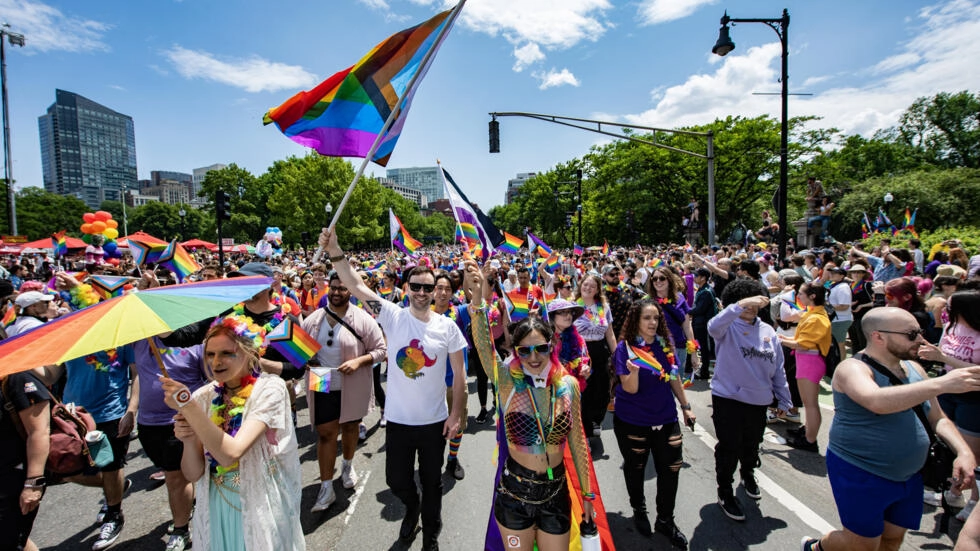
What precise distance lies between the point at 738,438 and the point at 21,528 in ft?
17.0

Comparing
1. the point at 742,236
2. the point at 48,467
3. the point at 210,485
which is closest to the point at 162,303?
the point at 210,485

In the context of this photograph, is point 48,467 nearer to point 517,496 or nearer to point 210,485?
point 210,485

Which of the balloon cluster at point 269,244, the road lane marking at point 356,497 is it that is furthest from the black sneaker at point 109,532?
the balloon cluster at point 269,244

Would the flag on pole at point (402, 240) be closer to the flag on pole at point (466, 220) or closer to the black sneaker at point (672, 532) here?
the flag on pole at point (466, 220)

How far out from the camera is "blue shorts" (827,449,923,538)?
8.61 feet

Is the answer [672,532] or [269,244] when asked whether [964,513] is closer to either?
[672,532]

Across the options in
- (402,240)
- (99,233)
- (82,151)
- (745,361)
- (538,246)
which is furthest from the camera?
(82,151)

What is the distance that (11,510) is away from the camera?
8.64 feet

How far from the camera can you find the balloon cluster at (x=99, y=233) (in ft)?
28.7

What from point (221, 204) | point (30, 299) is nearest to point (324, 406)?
point (30, 299)

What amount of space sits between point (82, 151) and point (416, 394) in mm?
244453

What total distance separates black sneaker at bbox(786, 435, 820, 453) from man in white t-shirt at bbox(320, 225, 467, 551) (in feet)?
13.6

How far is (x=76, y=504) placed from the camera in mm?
4438

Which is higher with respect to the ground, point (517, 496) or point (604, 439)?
point (517, 496)
